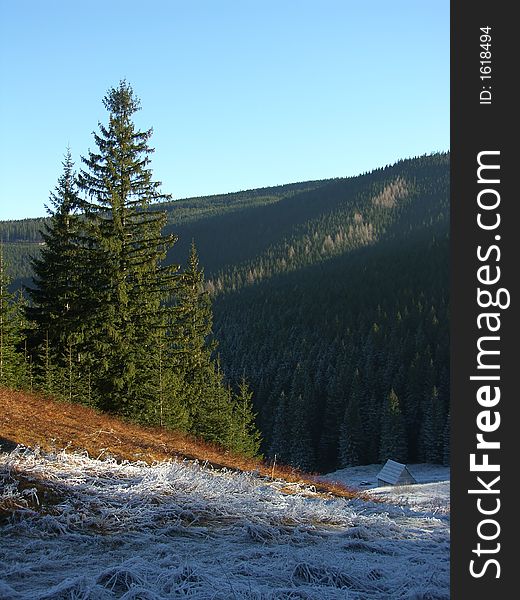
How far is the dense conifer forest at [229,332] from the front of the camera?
22.1 meters

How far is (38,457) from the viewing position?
8102mm

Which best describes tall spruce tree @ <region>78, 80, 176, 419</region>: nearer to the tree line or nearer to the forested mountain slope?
the tree line

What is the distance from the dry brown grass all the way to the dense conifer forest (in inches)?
225

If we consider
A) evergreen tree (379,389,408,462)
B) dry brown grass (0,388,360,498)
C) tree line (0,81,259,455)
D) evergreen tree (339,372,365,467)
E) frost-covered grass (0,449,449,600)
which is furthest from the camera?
evergreen tree (339,372,365,467)

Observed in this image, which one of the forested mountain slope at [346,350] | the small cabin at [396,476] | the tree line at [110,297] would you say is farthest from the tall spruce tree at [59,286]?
the small cabin at [396,476]

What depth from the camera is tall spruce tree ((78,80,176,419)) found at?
71.1ft

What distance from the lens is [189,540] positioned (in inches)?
246

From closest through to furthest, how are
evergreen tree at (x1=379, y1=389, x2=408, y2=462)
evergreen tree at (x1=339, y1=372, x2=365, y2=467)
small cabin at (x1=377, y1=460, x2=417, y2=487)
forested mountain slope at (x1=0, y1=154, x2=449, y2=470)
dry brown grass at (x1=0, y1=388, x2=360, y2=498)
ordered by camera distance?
dry brown grass at (x1=0, y1=388, x2=360, y2=498), small cabin at (x1=377, y1=460, x2=417, y2=487), evergreen tree at (x1=379, y1=389, x2=408, y2=462), evergreen tree at (x1=339, y1=372, x2=365, y2=467), forested mountain slope at (x1=0, y1=154, x2=449, y2=470)

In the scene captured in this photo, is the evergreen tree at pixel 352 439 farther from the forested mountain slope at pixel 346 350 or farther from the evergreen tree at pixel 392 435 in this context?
the evergreen tree at pixel 392 435

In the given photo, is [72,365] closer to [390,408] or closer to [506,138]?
[506,138]

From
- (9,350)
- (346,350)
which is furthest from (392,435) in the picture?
(9,350)

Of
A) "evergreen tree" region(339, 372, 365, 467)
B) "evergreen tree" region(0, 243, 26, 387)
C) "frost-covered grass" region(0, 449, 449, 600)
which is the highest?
"evergreen tree" region(0, 243, 26, 387)

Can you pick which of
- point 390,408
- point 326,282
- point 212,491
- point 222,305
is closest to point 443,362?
point 390,408

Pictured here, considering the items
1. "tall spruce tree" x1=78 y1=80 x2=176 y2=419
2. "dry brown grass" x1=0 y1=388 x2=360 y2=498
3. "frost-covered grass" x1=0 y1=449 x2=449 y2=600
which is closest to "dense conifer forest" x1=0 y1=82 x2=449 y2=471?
"tall spruce tree" x1=78 y1=80 x2=176 y2=419
